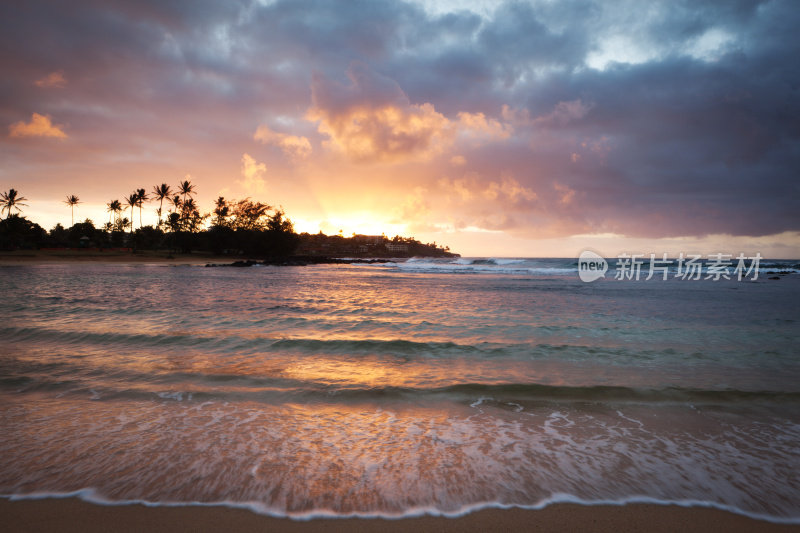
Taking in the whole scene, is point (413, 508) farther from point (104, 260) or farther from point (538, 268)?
point (104, 260)

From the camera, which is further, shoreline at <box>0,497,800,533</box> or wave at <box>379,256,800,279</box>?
wave at <box>379,256,800,279</box>

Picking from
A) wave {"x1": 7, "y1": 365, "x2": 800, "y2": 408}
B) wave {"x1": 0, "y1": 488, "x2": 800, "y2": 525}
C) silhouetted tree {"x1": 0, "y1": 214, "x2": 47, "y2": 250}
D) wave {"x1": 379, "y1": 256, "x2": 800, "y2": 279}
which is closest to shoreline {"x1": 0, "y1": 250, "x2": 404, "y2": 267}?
silhouetted tree {"x1": 0, "y1": 214, "x2": 47, "y2": 250}

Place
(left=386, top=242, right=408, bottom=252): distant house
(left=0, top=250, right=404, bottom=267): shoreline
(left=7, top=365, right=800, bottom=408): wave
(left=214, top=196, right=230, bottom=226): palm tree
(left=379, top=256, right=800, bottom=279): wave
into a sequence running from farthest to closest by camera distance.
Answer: (left=386, top=242, right=408, bottom=252): distant house
(left=214, top=196, right=230, bottom=226): palm tree
(left=0, top=250, right=404, bottom=267): shoreline
(left=379, top=256, right=800, bottom=279): wave
(left=7, top=365, right=800, bottom=408): wave

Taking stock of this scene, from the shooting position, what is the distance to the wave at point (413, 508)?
2520 millimetres

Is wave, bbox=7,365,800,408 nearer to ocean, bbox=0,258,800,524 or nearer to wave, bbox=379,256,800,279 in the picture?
ocean, bbox=0,258,800,524

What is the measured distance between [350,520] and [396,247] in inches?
6225

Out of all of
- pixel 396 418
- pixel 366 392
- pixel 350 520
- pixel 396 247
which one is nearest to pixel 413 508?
pixel 350 520

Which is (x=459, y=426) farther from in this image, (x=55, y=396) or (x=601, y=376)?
(x=55, y=396)

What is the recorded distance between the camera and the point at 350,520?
2.47 meters

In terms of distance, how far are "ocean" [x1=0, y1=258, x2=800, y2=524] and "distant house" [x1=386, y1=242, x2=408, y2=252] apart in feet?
479

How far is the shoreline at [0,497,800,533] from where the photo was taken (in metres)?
2.40

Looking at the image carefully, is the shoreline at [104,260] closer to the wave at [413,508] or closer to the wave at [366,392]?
the wave at [366,392]

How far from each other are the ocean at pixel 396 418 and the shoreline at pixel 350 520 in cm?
8

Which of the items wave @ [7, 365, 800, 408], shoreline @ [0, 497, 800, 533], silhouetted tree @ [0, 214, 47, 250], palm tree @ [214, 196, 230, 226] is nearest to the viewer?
shoreline @ [0, 497, 800, 533]
